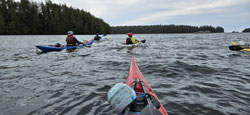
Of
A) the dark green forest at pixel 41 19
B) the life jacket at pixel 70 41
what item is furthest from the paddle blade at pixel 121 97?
the dark green forest at pixel 41 19

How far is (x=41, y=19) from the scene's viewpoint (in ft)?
243

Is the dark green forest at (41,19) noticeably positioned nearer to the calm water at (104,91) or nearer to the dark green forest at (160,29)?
the dark green forest at (160,29)

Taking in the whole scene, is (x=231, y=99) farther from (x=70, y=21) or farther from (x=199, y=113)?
(x=70, y=21)

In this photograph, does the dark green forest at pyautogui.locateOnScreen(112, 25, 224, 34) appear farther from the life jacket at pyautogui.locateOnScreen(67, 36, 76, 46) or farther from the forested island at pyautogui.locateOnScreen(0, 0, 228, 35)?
the life jacket at pyautogui.locateOnScreen(67, 36, 76, 46)

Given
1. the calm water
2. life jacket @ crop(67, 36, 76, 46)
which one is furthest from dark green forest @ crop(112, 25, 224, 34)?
the calm water

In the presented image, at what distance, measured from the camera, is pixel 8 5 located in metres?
68.0

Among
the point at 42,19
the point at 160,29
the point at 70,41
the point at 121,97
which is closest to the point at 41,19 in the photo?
the point at 42,19

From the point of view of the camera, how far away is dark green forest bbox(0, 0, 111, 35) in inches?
2513

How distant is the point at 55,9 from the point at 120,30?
213 ft

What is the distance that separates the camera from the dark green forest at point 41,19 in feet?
209

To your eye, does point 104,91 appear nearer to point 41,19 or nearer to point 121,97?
point 121,97

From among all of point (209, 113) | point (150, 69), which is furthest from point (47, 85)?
point (209, 113)

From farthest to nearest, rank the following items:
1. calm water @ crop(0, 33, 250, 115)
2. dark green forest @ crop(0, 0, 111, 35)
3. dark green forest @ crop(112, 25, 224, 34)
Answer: dark green forest @ crop(112, 25, 224, 34), dark green forest @ crop(0, 0, 111, 35), calm water @ crop(0, 33, 250, 115)

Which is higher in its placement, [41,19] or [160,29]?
[41,19]
